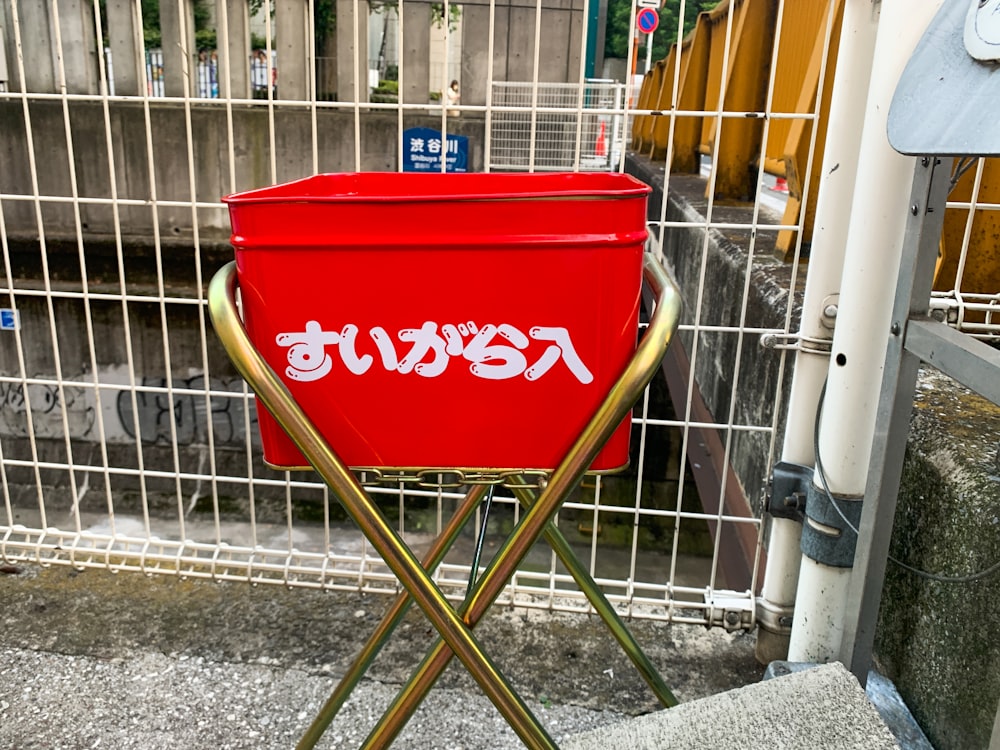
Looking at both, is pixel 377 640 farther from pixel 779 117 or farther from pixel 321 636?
pixel 779 117

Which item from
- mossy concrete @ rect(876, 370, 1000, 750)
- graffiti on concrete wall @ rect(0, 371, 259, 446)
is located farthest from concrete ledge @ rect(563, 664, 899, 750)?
graffiti on concrete wall @ rect(0, 371, 259, 446)

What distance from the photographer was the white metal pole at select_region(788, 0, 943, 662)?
55.1 inches

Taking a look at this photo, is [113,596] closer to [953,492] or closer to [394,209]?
[394,209]

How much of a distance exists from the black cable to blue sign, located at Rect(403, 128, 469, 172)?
3.29ft

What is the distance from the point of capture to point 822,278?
5.53ft

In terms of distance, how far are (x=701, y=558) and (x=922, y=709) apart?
339cm

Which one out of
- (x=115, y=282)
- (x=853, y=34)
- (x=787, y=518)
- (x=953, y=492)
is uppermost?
(x=853, y=34)

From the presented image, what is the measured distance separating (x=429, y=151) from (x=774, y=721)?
145 centimetres

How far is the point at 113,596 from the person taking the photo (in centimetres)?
219

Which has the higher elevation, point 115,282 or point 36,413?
point 115,282

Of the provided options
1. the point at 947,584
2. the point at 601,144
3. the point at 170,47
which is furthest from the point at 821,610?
the point at 170,47

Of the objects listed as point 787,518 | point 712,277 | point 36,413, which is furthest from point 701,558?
point 36,413

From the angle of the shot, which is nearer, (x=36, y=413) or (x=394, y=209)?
(x=394, y=209)

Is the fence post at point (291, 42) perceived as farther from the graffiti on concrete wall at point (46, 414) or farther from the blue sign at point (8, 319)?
the blue sign at point (8, 319)
